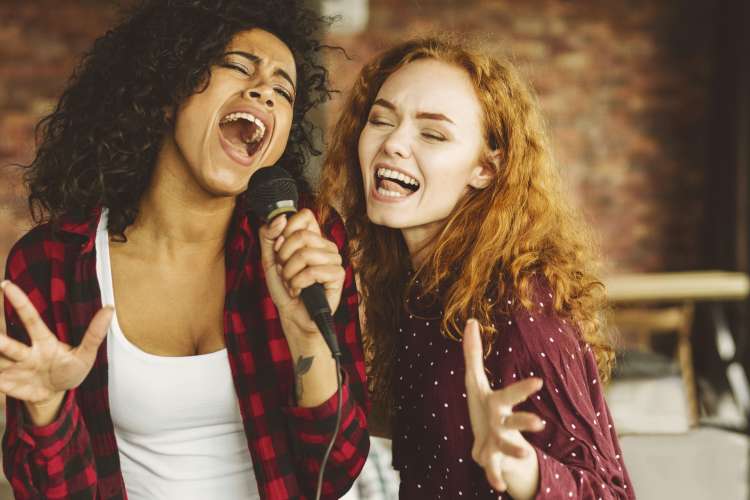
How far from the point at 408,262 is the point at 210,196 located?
39 centimetres

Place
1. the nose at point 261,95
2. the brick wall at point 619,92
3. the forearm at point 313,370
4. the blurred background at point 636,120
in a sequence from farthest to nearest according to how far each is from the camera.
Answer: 1. the brick wall at point 619,92
2. the blurred background at point 636,120
3. the nose at point 261,95
4. the forearm at point 313,370

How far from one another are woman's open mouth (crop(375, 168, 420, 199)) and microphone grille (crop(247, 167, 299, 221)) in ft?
0.64

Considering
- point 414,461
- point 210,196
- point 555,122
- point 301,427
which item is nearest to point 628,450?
point 414,461

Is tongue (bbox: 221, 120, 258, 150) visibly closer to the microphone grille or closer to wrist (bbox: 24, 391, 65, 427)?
the microphone grille

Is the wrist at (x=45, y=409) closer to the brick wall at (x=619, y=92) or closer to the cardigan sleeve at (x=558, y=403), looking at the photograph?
the cardigan sleeve at (x=558, y=403)

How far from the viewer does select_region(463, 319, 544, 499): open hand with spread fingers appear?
811 millimetres

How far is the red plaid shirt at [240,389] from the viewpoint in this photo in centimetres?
105

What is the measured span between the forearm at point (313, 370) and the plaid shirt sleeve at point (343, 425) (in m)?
0.01

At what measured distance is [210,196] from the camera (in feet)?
3.98

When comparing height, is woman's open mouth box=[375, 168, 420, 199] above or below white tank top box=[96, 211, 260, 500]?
above

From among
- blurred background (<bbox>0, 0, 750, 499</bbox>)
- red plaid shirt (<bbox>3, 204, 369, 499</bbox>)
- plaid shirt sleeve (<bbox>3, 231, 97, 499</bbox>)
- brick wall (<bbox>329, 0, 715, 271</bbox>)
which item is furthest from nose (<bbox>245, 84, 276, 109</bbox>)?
brick wall (<bbox>329, 0, 715, 271</bbox>)

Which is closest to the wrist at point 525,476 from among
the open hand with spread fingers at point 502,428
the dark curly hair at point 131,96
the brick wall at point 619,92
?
the open hand with spread fingers at point 502,428

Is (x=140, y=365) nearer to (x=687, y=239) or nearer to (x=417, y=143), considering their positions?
(x=417, y=143)

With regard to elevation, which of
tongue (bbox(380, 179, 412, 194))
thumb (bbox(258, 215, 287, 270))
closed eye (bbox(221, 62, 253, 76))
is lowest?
thumb (bbox(258, 215, 287, 270))
